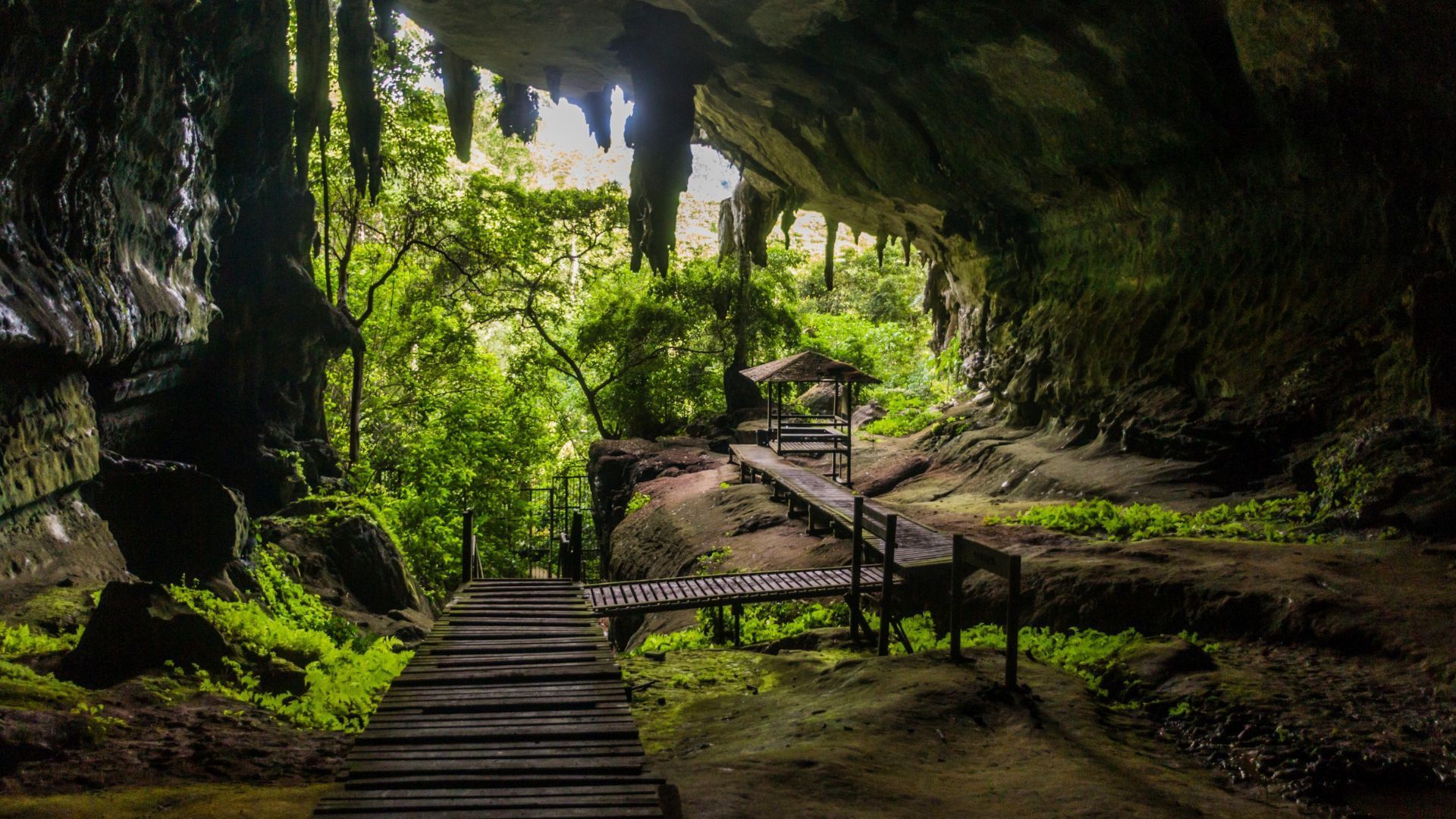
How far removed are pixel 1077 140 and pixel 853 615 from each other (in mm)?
8500

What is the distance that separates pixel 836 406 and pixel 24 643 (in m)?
15.2

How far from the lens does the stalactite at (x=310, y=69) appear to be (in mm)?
10305

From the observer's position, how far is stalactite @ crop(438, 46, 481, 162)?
13.9m

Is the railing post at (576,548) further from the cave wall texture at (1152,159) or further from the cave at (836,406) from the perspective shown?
the cave wall texture at (1152,159)

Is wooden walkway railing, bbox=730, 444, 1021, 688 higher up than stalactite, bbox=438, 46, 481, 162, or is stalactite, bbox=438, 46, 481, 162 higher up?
stalactite, bbox=438, 46, 481, 162

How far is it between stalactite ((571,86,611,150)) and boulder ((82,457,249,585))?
9792 millimetres

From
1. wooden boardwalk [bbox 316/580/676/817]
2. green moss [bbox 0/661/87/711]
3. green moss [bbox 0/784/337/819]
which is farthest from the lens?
green moss [bbox 0/661/87/711]

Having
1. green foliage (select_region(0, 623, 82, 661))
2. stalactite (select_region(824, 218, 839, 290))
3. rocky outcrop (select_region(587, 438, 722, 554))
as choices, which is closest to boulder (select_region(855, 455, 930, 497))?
rocky outcrop (select_region(587, 438, 722, 554))

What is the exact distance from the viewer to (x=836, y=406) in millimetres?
19031

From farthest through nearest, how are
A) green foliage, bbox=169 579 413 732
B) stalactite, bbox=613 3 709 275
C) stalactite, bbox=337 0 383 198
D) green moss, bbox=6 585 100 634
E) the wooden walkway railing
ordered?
stalactite, bbox=613 3 709 275
stalactite, bbox=337 0 383 198
green moss, bbox=6 585 100 634
green foliage, bbox=169 579 413 732
the wooden walkway railing

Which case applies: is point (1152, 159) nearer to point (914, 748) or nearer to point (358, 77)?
point (914, 748)

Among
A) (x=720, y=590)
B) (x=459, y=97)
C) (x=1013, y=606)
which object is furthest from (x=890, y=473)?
(x=1013, y=606)

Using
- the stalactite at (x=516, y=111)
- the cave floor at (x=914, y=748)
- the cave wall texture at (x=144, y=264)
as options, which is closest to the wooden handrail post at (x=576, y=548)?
the cave floor at (x=914, y=748)

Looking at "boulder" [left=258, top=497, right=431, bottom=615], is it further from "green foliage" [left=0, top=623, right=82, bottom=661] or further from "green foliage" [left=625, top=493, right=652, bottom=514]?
"green foliage" [left=625, top=493, right=652, bottom=514]
